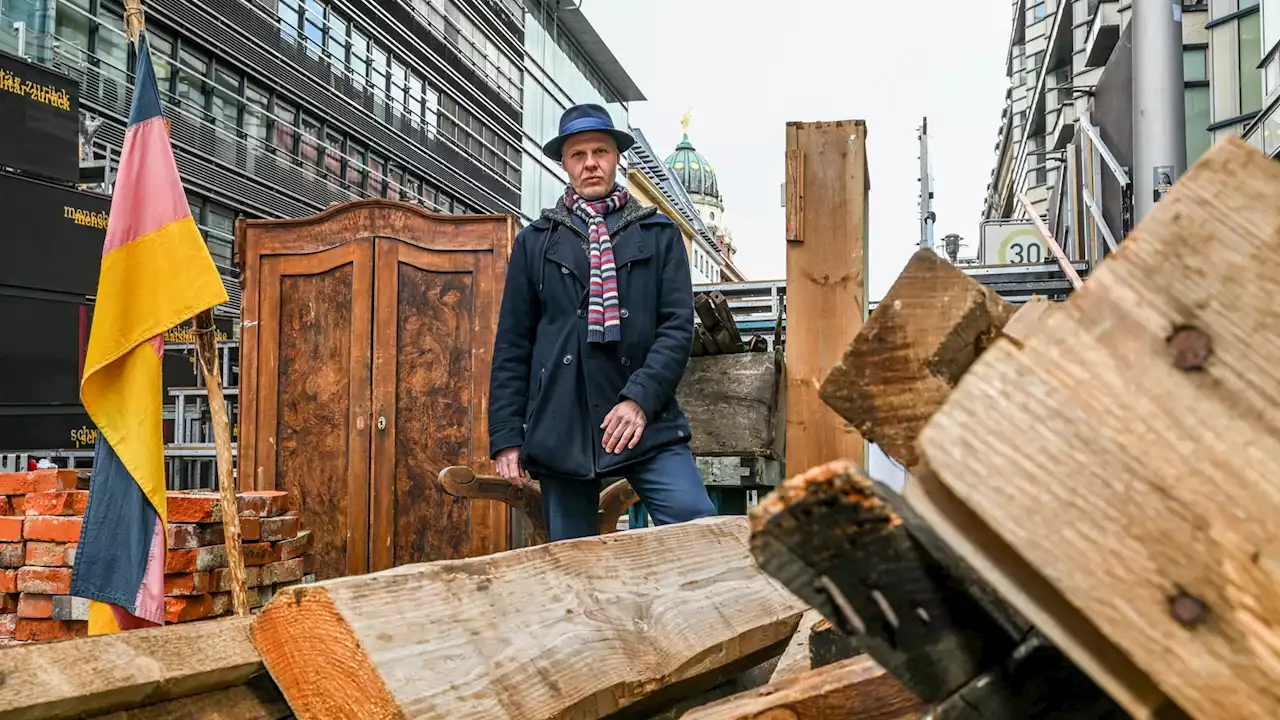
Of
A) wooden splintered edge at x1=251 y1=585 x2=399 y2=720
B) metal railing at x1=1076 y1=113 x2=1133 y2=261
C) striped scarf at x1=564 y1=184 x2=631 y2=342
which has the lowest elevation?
wooden splintered edge at x1=251 y1=585 x2=399 y2=720

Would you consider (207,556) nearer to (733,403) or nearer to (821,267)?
(821,267)

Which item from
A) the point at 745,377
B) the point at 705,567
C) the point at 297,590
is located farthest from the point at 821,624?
the point at 745,377

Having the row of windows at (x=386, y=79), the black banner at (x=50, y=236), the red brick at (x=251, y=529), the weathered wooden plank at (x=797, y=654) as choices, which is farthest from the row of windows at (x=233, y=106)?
the weathered wooden plank at (x=797, y=654)

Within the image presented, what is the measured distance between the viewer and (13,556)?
481cm

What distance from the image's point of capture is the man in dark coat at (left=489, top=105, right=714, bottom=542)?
130 inches

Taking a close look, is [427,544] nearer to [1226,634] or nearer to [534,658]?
[534,658]

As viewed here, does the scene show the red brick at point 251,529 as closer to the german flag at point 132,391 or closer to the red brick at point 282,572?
the red brick at point 282,572

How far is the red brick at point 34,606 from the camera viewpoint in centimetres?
475

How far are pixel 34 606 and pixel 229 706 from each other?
3.77 metres

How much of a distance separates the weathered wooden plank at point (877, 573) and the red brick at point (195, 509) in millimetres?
4073

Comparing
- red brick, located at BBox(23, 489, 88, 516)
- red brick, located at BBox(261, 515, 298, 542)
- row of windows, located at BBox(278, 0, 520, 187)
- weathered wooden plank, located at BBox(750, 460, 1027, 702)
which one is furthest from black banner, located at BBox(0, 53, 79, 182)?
row of windows, located at BBox(278, 0, 520, 187)

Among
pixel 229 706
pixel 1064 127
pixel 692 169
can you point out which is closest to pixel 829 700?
pixel 229 706

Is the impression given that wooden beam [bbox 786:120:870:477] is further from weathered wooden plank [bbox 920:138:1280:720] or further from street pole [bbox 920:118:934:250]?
street pole [bbox 920:118:934:250]

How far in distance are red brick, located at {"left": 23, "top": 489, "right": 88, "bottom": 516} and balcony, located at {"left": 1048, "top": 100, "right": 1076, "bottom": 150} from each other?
28305 millimetres
